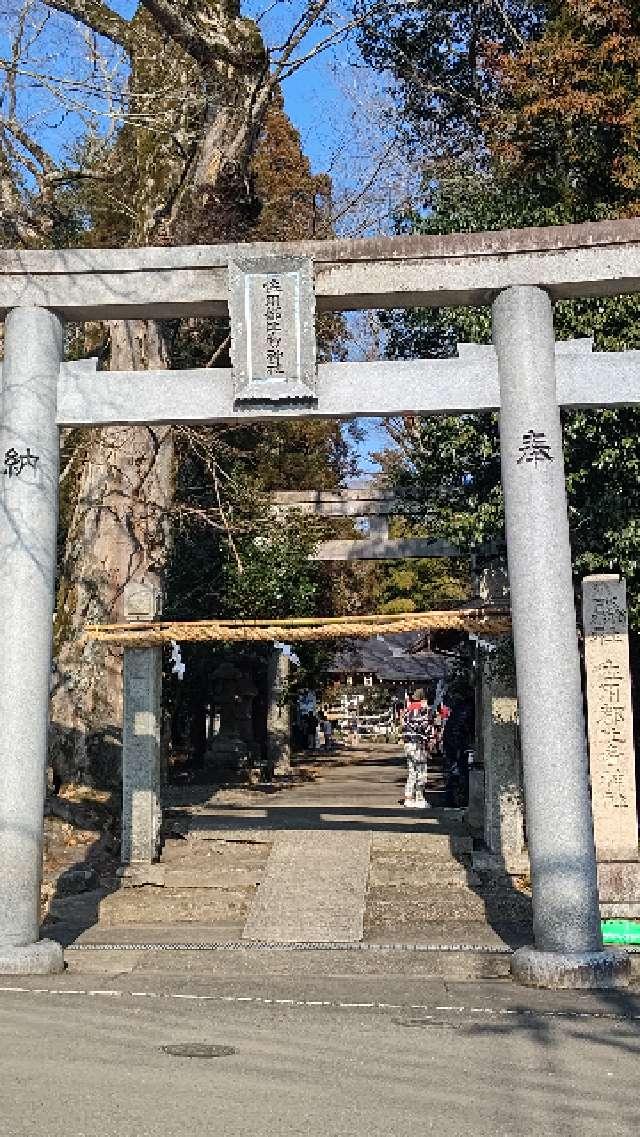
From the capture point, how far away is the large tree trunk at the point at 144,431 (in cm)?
1404

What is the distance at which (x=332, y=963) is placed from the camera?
29.0 feet

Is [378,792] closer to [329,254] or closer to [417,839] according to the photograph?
[417,839]

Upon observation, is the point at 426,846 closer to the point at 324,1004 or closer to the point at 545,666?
the point at 545,666

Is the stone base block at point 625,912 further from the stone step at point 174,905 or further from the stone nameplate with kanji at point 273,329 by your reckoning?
the stone nameplate with kanji at point 273,329

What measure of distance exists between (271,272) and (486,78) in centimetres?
1348

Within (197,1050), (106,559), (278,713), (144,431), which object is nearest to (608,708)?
(197,1050)

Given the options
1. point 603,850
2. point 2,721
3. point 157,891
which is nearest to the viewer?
point 2,721

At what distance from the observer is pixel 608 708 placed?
32.8 feet

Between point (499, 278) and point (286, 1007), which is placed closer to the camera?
point (286, 1007)

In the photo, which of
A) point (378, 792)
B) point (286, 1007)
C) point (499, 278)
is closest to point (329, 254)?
point (499, 278)

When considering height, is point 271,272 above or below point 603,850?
above

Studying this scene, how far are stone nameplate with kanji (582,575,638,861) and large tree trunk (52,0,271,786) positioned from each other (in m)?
6.45

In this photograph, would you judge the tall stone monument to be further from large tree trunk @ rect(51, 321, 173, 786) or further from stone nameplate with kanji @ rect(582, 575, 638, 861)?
stone nameplate with kanji @ rect(582, 575, 638, 861)

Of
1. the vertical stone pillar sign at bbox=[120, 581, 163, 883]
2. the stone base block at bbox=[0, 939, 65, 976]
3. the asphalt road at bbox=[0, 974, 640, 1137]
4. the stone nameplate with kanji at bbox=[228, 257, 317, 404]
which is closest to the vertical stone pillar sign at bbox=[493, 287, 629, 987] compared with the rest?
the asphalt road at bbox=[0, 974, 640, 1137]
